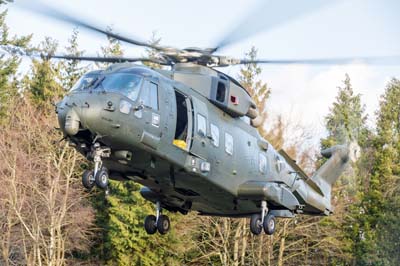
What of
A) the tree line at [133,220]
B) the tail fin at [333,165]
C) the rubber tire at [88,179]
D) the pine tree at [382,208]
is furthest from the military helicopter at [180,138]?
the pine tree at [382,208]

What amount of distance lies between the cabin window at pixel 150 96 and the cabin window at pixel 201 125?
1.25 m

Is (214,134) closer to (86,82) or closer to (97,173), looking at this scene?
(97,173)

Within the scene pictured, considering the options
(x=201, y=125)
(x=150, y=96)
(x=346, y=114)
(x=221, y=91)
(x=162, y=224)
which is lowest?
(x=162, y=224)

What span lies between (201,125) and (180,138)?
571 mm

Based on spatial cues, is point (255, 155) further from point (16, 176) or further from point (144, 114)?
point (16, 176)

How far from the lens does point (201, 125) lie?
15688 millimetres

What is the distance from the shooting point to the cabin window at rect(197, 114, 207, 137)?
15.6 metres

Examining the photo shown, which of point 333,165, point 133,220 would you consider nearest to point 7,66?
point 133,220

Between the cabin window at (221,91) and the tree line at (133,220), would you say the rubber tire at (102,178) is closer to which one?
the cabin window at (221,91)

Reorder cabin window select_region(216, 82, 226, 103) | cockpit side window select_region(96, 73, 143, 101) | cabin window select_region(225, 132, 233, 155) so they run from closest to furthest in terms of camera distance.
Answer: cockpit side window select_region(96, 73, 143, 101)
cabin window select_region(225, 132, 233, 155)
cabin window select_region(216, 82, 226, 103)

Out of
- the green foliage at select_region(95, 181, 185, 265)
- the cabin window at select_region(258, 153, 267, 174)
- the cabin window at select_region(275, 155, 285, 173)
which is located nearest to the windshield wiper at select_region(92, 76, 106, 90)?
the cabin window at select_region(258, 153, 267, 174)

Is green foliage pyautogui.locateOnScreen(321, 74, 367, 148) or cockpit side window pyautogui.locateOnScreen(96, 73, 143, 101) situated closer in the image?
cockpit side window pyautogui.locateOnScreen(96, 73, 143, 101)

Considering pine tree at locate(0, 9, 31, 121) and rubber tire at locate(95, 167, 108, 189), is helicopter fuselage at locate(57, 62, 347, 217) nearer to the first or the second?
rubber tire at locate(95, 167, 108, 189)

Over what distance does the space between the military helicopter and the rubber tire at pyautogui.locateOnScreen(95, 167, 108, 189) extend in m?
0.02
